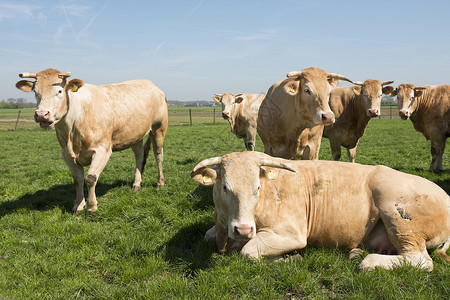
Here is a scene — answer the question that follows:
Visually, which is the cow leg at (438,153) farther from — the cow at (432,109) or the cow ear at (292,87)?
the cow ear at (292,87)

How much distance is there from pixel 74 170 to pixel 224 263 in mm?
3765

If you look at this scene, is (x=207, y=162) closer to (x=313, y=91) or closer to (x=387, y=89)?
(x=313, y=91)

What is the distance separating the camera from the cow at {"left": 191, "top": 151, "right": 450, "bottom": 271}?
3.51 metres

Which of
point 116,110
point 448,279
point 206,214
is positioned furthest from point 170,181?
point 448,279

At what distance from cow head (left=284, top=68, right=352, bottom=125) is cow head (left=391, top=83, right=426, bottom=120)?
16.4ft

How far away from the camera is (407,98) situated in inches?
371

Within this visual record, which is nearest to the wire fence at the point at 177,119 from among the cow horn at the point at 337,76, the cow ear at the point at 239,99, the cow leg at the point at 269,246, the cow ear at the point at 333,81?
the cow ear at the point at 239,99

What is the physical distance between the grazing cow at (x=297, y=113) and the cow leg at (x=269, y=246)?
6.41 ft

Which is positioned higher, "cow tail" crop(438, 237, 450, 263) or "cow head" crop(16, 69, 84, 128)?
"cow head" crop(16, 69, 84, 128)

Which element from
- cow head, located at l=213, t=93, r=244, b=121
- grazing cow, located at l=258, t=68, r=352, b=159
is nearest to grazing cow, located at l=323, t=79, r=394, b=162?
grazing cow, located at l=258, t=68, r=352, b=159

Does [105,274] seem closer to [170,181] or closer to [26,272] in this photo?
[26,272]

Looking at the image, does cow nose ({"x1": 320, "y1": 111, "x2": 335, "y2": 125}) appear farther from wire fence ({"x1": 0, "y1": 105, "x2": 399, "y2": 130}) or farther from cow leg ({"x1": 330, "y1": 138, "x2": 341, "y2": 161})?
wire fence ({"x1": 0, "y1": 105, "x2": 399, "y2": 130})

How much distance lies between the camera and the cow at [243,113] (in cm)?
1235

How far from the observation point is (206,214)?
17.8 feet
